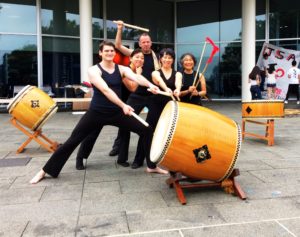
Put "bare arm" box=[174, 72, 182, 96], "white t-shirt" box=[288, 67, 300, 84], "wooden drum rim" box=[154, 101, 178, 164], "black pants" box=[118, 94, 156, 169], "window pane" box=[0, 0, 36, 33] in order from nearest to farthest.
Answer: "wooden drum rim" box=[154, 101, 178, 164] → "bare arm" box=[174, 72, 182, 96] → "black pants" box=[118, 94, 156, 169] → "window pane" box=[0, 0, 36, 33] → "white t-shirt" box=[288, 67, 300, 84]

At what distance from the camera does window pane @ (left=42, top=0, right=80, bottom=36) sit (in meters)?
15.1

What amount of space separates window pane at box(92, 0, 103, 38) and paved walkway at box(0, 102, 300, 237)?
11167mm

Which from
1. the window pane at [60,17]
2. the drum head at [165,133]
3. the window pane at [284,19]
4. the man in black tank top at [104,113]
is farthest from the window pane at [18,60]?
the drum head at [165,133]

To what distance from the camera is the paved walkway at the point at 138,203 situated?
3326 millimetres

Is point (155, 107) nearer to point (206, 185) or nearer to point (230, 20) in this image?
point (206, 185)

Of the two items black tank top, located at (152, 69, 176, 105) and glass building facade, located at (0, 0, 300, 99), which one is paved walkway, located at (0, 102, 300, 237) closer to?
black tank top, located at (152, 69, 176, 105)

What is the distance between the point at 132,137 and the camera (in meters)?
8.30

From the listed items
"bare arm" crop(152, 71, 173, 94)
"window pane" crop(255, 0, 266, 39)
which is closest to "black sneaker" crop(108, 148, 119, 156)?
"bare arm" crop(152, 71, 173, 94)

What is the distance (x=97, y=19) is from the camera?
53.7 feet

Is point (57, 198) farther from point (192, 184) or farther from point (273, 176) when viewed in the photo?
point (273, 176)

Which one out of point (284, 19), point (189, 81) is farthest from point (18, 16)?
point (189, 81)

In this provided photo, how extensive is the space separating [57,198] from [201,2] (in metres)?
16.0

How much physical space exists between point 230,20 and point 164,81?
14.5 meters

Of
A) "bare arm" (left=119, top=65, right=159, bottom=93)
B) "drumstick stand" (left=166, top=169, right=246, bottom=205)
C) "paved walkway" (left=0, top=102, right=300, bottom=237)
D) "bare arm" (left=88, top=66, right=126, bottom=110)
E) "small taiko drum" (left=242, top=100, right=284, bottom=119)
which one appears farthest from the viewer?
"small taiko drum" (left=242, top=100, right=284, bottom=119)
